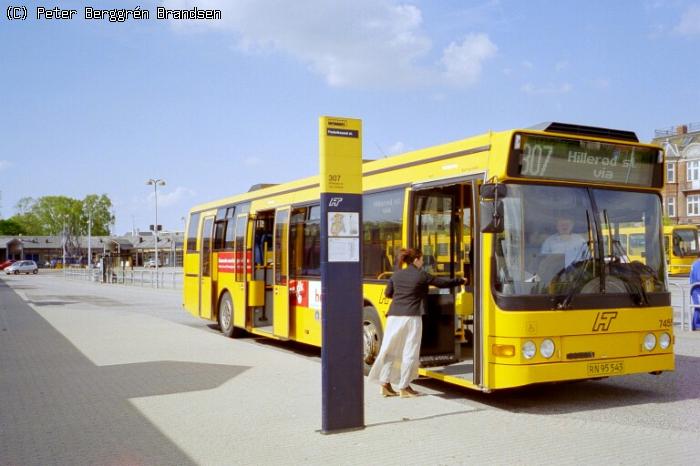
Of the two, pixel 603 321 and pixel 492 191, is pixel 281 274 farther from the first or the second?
pixel 603 321

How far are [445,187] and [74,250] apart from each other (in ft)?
422

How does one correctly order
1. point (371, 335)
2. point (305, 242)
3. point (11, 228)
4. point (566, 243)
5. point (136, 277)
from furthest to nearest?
point (11, 228) → point (136, 277) → point (305, 242) → point (371, 335) → point (566, 243)

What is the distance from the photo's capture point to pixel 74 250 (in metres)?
128

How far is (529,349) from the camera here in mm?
7660

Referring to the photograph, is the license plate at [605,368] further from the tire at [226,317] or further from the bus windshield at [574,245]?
the tire at [226,317]

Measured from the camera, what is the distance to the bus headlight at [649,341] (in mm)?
8383

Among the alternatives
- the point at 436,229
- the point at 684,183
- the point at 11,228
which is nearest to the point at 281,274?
the point at 436,229

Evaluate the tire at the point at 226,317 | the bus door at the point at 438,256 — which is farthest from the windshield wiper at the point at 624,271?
the tire at the point at 226,317

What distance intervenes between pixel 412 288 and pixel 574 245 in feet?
6.13

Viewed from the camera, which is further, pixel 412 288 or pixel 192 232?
pixel 192 232

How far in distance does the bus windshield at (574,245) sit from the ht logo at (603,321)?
9.8 inches

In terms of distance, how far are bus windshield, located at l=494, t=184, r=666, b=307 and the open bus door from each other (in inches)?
47.5

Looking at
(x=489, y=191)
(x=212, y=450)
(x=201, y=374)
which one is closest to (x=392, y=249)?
(x=489, y=191)

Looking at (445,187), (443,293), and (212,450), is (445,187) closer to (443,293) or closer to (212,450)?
(443,293)
